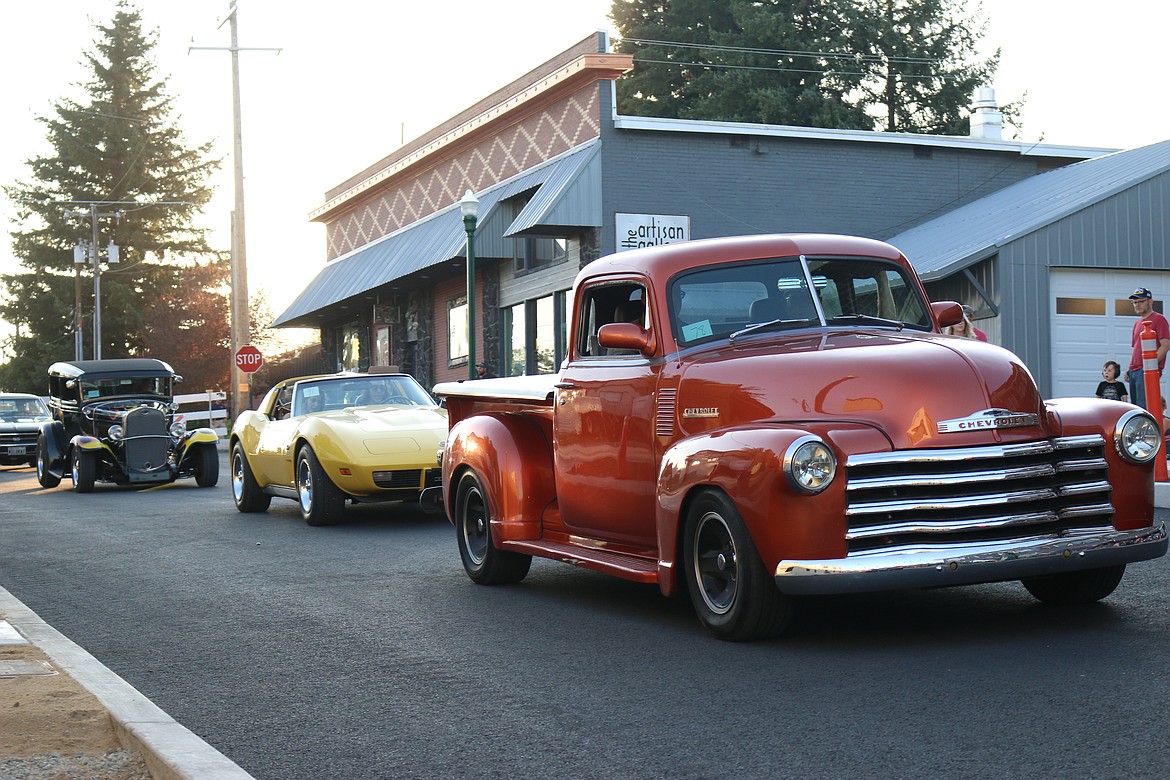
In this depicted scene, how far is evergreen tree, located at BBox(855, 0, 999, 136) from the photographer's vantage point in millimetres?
50125

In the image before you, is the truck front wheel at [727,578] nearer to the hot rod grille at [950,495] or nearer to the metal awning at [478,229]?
the hot rod grille at [950,495]

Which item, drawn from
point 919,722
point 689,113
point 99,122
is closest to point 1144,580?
point 919,722

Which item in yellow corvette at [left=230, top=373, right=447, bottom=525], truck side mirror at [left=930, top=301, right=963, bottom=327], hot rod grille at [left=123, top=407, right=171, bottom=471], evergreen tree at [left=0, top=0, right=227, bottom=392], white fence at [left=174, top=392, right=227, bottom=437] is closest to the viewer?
truck side mirror at [left=930, top=301, right=963, bottom=327]

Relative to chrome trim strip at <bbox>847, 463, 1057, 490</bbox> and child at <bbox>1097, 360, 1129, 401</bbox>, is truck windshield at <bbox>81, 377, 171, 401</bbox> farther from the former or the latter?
chrome trim strip at <bbox>847, 463, 1057, 490</bbox>

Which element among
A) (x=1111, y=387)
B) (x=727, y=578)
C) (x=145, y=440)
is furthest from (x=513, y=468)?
(x=145, y=440)

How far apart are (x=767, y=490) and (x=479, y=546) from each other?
3587 mm

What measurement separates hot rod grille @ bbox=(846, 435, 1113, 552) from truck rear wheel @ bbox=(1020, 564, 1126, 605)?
86 centimetres

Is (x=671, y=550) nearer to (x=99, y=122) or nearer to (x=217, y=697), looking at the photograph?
(x=217, y=697)

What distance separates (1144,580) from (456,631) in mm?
3939

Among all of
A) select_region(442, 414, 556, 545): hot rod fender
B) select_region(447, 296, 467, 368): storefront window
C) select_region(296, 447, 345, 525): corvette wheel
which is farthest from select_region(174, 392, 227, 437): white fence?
select_region(442, 414, 556, 545): hot rod fender

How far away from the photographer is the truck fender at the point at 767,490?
6.26 meters

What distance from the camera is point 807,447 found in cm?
629

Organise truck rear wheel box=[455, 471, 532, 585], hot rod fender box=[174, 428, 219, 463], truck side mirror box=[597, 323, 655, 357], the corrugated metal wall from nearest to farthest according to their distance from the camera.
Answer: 1. truck side mirror box=[597, 323, 655, 357]
2. truck rear wheel box=[455, 471, 532, 585]
3. hot rod fender box=[174, 428, 219, 463]
4. the corrugated metal wall

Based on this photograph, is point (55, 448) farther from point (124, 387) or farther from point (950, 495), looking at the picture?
point (950, 495)
